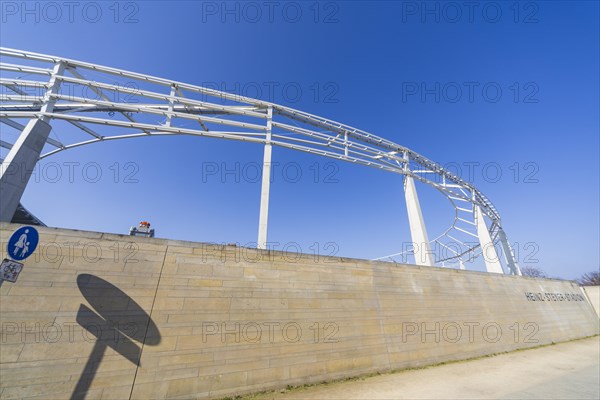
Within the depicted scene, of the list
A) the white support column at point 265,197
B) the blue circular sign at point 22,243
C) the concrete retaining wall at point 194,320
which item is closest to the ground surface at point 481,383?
the concrete retaining wall at point 194,320

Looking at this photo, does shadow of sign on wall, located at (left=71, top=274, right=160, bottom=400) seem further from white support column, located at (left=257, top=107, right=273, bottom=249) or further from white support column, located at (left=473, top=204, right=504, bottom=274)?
white support column, located at (left=473, top=204, right=504, bottom=274)

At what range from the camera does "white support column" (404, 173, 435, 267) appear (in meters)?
14.7

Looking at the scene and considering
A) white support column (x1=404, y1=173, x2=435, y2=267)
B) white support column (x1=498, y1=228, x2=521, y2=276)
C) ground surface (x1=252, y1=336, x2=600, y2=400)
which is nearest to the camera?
ground surface (x1=252, y1=336, x2=600, y2=400)

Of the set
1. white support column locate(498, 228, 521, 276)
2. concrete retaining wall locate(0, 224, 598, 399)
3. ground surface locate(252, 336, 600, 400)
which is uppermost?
white support column locate(498, 228, 521, 276)

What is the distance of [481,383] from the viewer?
7.25 metres

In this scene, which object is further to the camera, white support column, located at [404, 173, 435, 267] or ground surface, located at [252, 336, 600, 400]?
white support column, located at [404, 173, 435, 267]

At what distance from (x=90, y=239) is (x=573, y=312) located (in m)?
30.6

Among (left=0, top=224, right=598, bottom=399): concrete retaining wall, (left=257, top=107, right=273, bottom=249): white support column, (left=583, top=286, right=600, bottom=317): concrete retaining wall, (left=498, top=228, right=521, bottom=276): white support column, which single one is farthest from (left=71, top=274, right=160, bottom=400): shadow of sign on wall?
(left=583, top=286, right=600, bottom=317): concrete retaining wall

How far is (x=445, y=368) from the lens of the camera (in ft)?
29.1

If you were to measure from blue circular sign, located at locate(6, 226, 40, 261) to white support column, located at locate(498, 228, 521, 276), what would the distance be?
1337 inches

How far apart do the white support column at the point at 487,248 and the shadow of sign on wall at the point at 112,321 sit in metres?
26.4

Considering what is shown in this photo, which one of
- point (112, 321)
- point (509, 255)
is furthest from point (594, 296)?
point (112, 321)

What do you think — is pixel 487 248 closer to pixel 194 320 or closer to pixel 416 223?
pixel 416 223

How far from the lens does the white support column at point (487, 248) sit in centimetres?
2197
